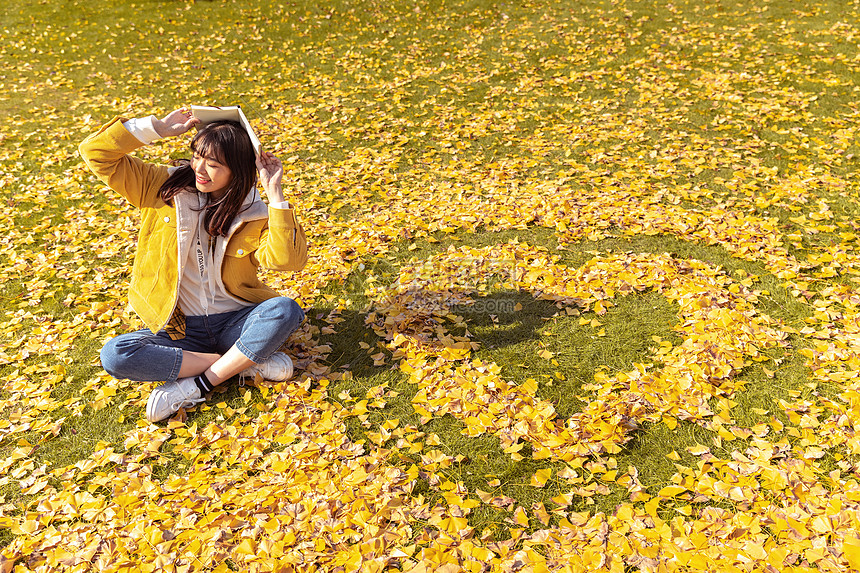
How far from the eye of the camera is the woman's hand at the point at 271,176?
3.45 m

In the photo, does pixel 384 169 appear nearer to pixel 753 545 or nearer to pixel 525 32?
pixel 753 545

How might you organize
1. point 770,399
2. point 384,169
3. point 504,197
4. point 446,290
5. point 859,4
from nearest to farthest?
point 770,399, point 446,290, point 504,197, point 384,169, point 859,4

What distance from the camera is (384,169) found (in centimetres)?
760

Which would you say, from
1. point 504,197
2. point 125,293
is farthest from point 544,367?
point 125,293

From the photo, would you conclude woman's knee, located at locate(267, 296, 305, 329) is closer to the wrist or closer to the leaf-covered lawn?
the leaf-covered lawn

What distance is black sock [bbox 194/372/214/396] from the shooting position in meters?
3.91

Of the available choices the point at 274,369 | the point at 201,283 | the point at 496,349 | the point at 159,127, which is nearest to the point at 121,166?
the point at 159,127

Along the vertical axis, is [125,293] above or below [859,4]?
above

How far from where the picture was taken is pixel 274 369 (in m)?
4.00

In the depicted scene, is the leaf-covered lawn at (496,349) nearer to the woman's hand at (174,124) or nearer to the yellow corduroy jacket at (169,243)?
the yellow corduroy jacket at (169,243)

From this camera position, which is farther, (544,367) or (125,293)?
(125,293)

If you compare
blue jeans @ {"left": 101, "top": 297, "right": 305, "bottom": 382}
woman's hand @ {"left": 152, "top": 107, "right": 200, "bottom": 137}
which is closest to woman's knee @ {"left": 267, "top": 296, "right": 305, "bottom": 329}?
blue jeans @ {"left": 101, "top": 297, "right": 305, "bottom": 382}

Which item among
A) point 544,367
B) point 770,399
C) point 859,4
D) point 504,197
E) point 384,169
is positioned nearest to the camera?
point 770,399

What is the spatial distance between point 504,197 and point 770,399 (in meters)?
3.61
